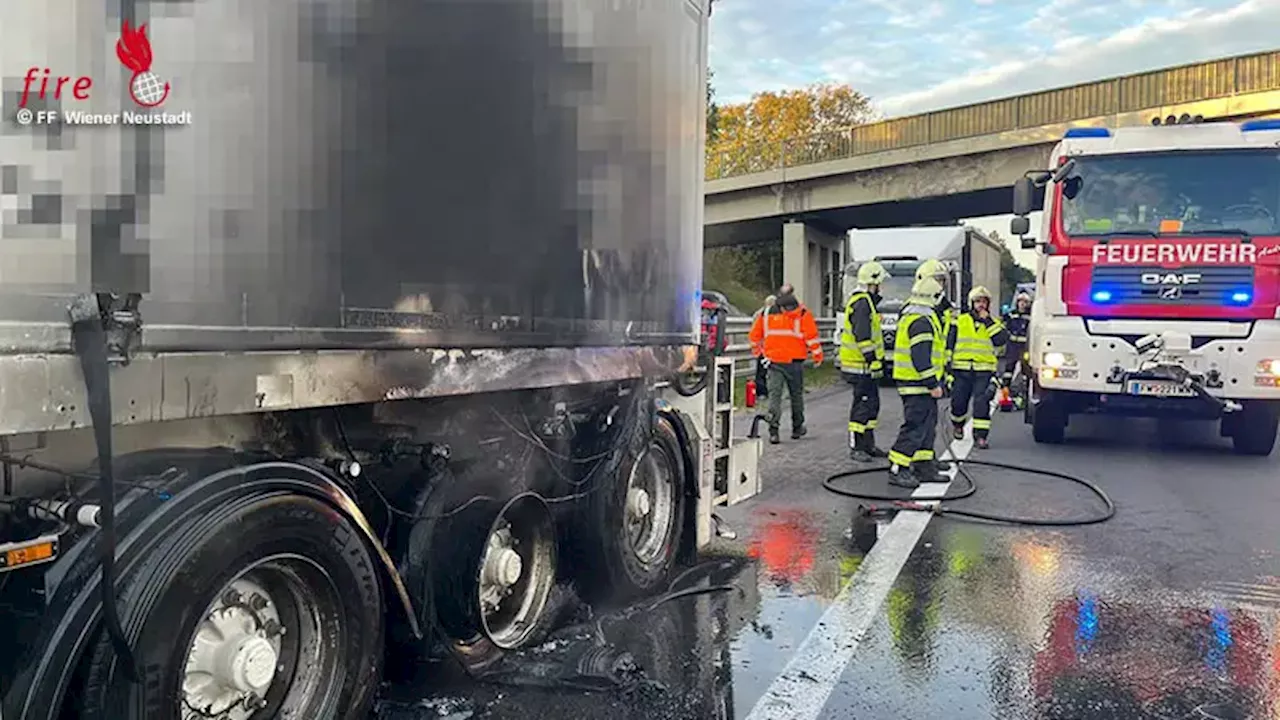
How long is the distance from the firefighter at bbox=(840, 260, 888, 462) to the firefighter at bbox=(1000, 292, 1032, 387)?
19.7 ft

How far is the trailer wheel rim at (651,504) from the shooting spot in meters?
4.89

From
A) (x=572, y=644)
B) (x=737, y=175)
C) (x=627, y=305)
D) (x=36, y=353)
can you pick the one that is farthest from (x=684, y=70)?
(x=737, y=175)

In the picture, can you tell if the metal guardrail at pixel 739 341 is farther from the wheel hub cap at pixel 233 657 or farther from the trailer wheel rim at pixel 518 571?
the wheel hub cap at pixel 233 657

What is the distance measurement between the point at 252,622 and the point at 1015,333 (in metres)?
14.5

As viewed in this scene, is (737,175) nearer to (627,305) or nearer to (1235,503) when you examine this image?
(1235,503)

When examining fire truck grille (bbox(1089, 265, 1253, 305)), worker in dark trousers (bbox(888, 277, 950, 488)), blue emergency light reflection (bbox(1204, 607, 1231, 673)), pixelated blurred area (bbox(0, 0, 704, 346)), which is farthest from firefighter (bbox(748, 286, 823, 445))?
pixelated blurred area (bbox(0, 0, 704, 346))

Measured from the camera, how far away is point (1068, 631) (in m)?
4.60

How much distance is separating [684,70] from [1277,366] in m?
7.16

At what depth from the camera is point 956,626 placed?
4.64 metres

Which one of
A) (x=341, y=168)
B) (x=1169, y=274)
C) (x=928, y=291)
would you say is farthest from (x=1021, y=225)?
(x=341, y=168)

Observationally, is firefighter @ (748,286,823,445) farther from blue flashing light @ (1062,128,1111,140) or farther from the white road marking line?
the white road marking line

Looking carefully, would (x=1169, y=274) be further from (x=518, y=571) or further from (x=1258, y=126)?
(x=518, y=571)

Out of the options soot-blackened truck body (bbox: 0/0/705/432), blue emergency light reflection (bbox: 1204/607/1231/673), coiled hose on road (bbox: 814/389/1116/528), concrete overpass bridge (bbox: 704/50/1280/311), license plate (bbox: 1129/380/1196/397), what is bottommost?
blue emergency light reflection (bbox: 1204/607/1231/673)

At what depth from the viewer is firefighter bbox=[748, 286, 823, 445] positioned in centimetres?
1091
